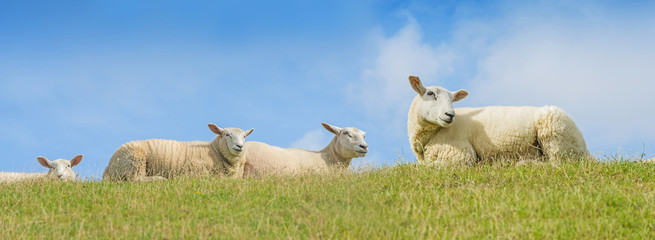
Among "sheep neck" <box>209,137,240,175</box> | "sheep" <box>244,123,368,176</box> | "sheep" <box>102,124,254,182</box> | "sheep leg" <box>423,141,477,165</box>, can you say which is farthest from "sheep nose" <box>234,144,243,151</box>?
"sheep leg" <box>423,141,477,165</box>

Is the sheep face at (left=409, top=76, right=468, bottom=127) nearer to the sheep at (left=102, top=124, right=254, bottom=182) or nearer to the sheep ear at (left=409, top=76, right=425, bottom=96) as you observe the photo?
the sheep ear at (left=409, top=76, right=425, bottom=96)

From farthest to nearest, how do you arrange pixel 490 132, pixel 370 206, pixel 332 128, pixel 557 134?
1. pixel 332 128
2. pixel 490 132
3. pixel 557 134
4. pixel 370 206

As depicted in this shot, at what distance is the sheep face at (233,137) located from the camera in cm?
1453

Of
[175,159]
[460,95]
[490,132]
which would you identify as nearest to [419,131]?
[460,95]

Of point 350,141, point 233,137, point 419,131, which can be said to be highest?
point 350,141

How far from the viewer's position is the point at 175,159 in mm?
14562

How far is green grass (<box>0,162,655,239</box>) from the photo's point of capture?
787 cm

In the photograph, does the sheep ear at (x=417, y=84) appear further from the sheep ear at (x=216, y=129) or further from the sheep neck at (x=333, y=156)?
the sheep ear at (x=216, y=129)

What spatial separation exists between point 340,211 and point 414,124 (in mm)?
4623

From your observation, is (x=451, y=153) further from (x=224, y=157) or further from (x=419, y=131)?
(x=224, y=157)

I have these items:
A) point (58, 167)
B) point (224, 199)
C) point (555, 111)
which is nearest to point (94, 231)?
point (224, 199)

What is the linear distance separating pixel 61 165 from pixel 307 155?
305 inches

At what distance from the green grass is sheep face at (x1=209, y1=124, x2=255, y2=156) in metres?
2.23

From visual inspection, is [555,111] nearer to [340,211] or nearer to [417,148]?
[417,148]
